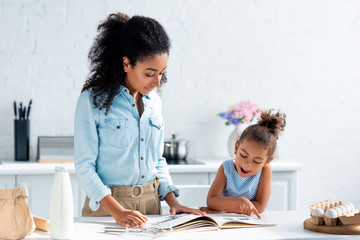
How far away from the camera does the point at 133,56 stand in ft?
6.10

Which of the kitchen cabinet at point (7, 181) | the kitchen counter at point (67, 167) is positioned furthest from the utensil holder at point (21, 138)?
the kitchen cabinet at point (7, 181)

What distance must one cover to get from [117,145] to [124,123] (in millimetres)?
85

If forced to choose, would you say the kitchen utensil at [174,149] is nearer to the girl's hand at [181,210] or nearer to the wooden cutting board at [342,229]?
the girl's hand at [181,210]

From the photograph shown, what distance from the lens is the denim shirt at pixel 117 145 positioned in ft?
6.01

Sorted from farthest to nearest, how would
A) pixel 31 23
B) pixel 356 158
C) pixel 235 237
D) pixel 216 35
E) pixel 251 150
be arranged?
pixel 356 158
pixel 216 35
pixel 31 23
pixel 251 150
pixel 235 237

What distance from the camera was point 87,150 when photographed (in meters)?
1.83

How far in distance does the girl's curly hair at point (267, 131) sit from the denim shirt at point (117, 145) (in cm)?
34

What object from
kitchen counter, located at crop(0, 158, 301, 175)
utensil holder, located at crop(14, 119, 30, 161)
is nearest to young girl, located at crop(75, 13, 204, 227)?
kitchen counter, located at crop(0, 158, 301, 175)

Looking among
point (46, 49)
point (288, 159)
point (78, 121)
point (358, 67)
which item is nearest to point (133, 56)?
point (78, 121)

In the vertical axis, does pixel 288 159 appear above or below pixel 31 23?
below

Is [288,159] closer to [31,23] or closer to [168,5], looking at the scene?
[168,5]

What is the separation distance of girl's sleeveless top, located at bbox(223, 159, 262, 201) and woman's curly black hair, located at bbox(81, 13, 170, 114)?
1.84 feet

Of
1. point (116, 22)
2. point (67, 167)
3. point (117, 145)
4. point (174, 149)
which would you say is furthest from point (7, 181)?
point (116, 22)

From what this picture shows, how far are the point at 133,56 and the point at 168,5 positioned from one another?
6.10ft
